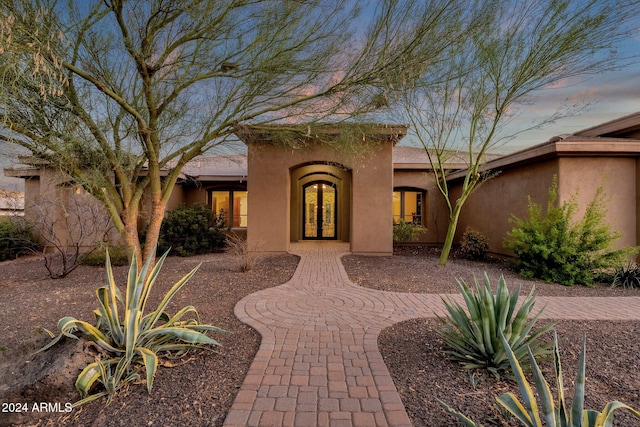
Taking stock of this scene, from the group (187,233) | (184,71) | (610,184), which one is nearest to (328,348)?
(184,71)

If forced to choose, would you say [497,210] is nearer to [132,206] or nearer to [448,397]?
[448,397]

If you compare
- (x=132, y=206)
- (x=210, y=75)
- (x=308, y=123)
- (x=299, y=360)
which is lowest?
(x=299, y=360)

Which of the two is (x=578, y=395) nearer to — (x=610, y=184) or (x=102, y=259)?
(x=610, y=184)

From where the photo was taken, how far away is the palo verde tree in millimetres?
5391

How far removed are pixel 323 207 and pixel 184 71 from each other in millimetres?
9958

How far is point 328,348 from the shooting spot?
3.65 meters

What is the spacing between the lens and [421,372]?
312 cm

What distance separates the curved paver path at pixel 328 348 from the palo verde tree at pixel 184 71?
3.13 metres

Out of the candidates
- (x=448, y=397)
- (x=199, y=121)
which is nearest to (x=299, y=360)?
(x=448, y=397)

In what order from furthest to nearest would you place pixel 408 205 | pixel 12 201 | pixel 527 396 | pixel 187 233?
pixel 408 205, pixel 187 233, pixel 12 201, pixel 527 396

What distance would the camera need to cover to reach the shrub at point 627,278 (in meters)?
7.01

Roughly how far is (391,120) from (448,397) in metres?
7.25

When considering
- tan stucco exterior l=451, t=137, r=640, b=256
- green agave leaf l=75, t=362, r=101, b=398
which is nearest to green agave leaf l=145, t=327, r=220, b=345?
green agave leaf l=75, t=362, r=101, b=398

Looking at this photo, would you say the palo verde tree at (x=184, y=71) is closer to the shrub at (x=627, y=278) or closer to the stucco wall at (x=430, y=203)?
the shrub at (x=627, y=278)
